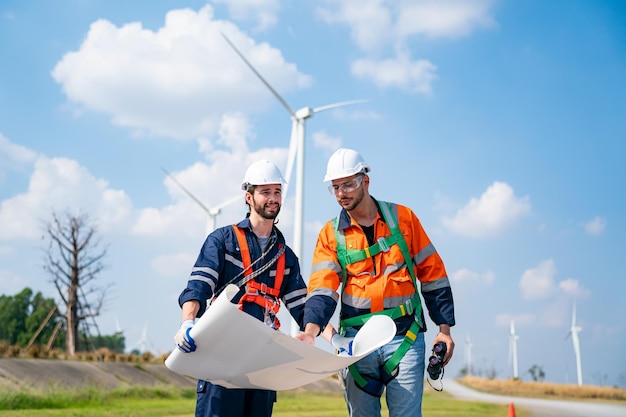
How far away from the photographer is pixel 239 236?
4996 mm

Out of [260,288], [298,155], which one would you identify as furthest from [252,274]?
[298,155]

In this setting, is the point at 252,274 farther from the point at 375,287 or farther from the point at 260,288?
the point at 375,287

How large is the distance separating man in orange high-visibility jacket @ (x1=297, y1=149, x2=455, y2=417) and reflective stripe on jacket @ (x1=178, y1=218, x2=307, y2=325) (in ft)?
0.56

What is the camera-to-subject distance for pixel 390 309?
491 cm

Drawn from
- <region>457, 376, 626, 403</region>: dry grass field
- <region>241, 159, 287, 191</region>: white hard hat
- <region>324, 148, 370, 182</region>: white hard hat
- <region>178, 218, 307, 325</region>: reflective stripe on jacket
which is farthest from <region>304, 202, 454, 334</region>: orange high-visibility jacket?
<region>457, 376, 626, 403</region>: dry grass field

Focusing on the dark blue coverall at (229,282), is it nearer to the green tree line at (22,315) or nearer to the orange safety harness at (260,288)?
the orange safety harness at (260,288)

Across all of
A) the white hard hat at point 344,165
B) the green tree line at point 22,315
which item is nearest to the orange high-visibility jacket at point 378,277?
the white hard hat at point 344,165

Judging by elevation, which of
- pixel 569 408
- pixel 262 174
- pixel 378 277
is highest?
pixel 262 174

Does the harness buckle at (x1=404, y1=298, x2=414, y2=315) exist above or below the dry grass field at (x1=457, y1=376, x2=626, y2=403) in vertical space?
below

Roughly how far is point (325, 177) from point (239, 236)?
0.83 metres

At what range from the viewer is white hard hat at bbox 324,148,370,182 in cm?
512

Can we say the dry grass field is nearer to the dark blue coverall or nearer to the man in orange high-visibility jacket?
the man in orange high-visibility jacket

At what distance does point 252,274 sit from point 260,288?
0.12m

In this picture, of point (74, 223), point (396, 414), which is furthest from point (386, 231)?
point (74, 223)
